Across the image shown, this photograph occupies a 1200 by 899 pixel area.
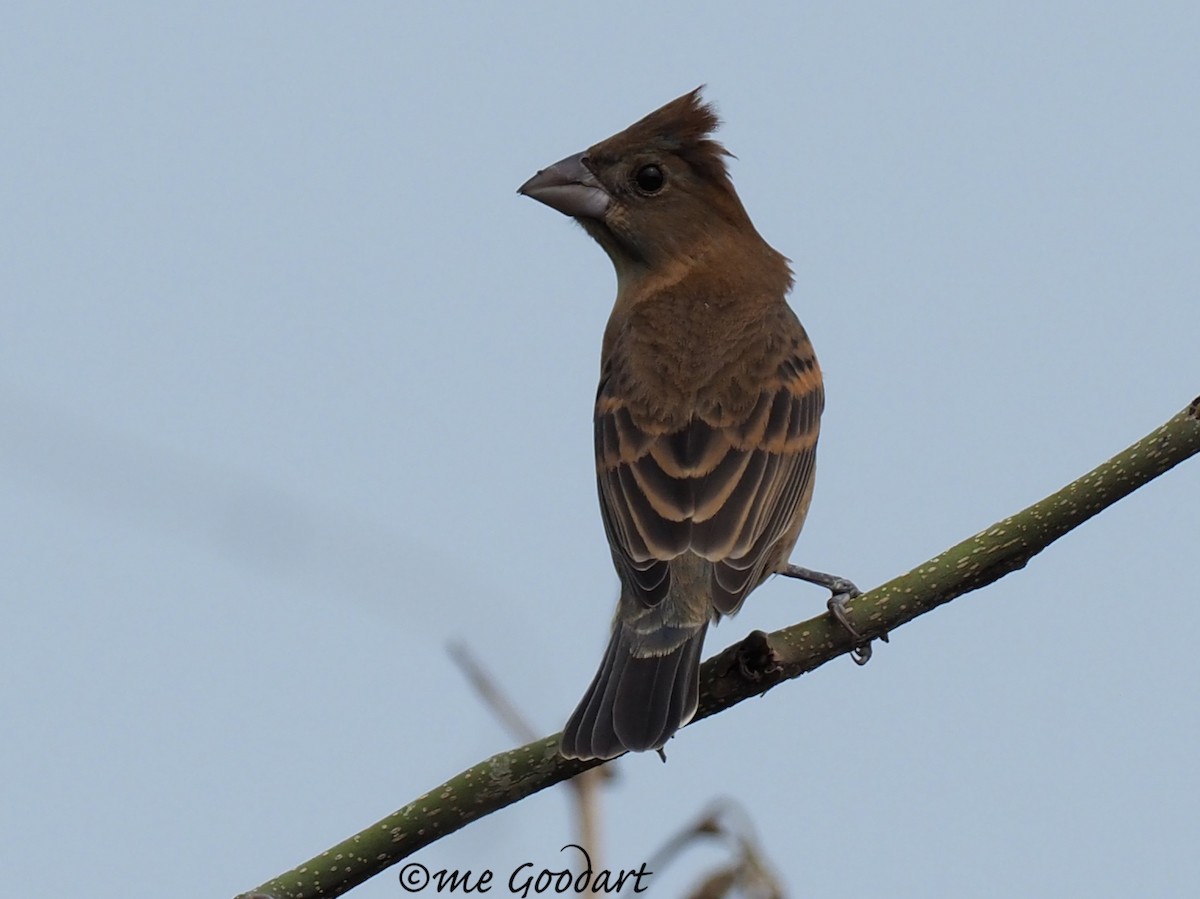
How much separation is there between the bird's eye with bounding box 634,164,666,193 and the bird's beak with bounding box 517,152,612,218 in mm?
181

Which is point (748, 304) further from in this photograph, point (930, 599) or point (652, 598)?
point (930, 599)

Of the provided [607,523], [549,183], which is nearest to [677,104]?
[549,183]

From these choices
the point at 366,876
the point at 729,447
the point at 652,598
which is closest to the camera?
the point at 366,876

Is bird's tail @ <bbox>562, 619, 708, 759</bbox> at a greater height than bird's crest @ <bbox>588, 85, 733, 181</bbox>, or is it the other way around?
bird's crest @ <bbox>588, 85, 733, 181</bbox>

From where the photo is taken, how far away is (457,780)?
13.9 ft

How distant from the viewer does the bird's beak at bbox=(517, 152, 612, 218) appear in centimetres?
760

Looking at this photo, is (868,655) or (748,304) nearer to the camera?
(868,655)

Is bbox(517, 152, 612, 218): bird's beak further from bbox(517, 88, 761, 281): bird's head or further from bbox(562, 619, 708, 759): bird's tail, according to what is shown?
bbox(562, 619, 708, 759): bird's tail

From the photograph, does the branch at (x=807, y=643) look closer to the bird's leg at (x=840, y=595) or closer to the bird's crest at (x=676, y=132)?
the bird's leg at (x=840, y=595)

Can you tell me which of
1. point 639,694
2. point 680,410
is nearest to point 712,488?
point 680,410

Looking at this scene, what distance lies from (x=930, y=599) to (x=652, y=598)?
1.35 m

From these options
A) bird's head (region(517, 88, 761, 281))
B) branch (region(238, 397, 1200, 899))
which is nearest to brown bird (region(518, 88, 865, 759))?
bird's head (region(517, 88, 761, 281))

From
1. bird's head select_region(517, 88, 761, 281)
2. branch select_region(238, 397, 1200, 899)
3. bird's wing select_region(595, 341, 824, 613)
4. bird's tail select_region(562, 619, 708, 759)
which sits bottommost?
branch select_region(238, 397, 1200, 899)

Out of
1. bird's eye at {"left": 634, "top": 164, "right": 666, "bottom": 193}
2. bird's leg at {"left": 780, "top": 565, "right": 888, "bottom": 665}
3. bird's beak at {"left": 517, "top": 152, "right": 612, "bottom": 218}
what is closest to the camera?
bird's leg at {"left": 780, "top": 565, "right": 888, "bottom": 665}
